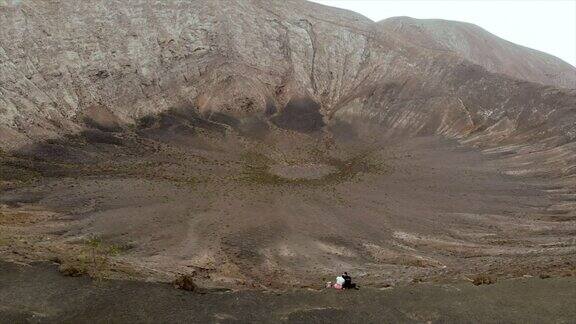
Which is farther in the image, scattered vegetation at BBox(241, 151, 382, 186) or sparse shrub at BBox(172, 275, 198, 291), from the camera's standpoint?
scattered vegetation at BBox(241, 151, 382, 186)

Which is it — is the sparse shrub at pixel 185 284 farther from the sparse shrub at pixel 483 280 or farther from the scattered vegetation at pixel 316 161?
the scattered vegetation at pixel 316 161

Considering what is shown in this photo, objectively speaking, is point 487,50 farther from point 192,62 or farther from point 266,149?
point 266,149

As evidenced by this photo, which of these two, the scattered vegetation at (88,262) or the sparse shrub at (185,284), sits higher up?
the sparse shrub at (185,284)

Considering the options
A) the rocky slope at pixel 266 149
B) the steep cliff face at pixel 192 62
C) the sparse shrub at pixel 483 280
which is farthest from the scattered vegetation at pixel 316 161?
the sparse shrub at pixel 483 280

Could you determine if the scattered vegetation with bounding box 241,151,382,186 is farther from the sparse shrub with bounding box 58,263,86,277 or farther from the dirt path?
the sparse shrub with bounding box 58,263,86,277

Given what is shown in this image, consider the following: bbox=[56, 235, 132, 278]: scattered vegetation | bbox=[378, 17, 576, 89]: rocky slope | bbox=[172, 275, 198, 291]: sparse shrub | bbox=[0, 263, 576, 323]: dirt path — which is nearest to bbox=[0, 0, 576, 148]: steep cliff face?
bbox=[378, 17, 576, 89]: rocky slope

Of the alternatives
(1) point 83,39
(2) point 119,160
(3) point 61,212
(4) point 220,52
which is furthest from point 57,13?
(3) point 61,212
